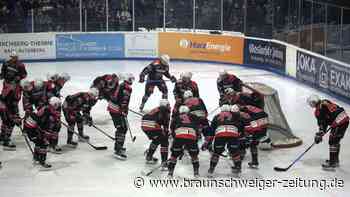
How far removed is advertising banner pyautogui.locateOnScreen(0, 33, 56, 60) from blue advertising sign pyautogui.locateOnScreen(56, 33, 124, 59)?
0.41 metres

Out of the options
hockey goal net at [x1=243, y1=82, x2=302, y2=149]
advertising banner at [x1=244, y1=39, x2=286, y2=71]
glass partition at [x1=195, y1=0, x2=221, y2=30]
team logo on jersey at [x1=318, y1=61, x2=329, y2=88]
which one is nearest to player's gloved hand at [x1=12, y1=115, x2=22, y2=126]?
hockey goal net at [x1=243, y1=82, x2=302, y2=149]

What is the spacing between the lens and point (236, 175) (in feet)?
33.3

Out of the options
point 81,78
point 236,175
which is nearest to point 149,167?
point 236,175

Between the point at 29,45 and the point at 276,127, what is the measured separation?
12008 mm

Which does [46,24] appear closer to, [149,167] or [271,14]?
[271,14]

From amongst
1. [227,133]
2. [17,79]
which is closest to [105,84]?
[17,79]

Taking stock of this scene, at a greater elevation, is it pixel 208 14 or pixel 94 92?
pixel 208 14

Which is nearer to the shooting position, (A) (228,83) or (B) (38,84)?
(B) (38,84)

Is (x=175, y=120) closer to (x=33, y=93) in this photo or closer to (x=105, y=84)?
(x=105, y=84)

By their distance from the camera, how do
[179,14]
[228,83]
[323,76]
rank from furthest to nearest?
[179,14] → [323,76] → [228,83]

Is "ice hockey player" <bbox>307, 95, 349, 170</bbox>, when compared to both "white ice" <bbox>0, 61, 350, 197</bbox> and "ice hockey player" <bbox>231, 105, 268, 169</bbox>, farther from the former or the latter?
"ice hockey player" <bbox>231, 105, 268, 169</bbox>

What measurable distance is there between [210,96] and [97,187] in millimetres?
6699

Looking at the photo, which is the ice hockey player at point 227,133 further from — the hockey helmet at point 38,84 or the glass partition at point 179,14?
the glass partition at point 179,14

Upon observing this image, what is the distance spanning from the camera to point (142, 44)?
22.1 metres
